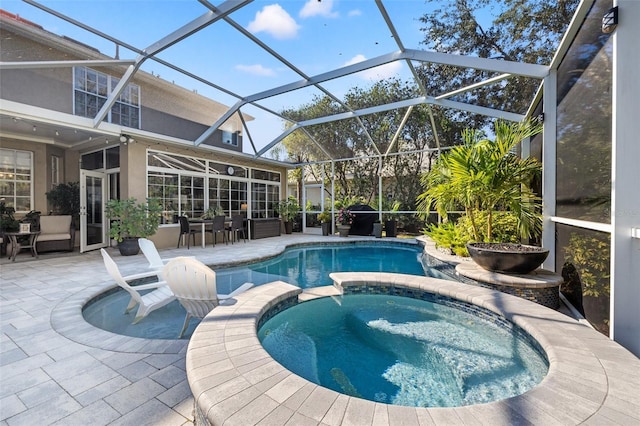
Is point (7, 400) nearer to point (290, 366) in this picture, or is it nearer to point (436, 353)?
point (290, 366)

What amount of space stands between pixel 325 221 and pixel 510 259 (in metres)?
9.02

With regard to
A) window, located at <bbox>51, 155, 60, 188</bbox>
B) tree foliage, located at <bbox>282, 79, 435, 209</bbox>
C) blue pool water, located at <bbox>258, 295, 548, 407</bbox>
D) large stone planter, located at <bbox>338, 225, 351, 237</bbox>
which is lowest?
blue pool water, located at <bbox>258, 295, 548, 407</bbox>

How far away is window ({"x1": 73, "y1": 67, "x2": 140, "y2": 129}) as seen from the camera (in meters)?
7.52

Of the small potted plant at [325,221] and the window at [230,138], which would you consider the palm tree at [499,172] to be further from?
the window at [230,138]

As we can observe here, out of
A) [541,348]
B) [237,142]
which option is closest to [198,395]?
[541,348]

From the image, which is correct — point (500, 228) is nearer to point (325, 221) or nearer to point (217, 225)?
point (325, 221)

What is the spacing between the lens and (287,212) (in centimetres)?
1283

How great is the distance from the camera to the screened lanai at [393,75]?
2357 mm

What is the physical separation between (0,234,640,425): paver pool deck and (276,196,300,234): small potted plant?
9.62m

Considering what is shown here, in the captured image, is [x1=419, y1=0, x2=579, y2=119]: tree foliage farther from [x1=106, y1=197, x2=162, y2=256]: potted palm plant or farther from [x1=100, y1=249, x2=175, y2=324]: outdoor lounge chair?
[x1=106, y1=197, x2=162, y2=256]: potted palm plant

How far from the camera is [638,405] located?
1.46m

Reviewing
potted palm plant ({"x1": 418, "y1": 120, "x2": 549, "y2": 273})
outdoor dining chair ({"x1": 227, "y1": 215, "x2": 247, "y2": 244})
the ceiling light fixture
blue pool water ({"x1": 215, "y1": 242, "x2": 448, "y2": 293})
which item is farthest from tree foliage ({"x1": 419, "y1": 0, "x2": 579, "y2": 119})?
outdoor dining chair ({"x1": 227, "y1": 215, "x2": 247, "y2": 244})

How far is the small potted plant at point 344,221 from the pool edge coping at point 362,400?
8.94 meters

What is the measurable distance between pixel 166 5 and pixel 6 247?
7.56 meters
